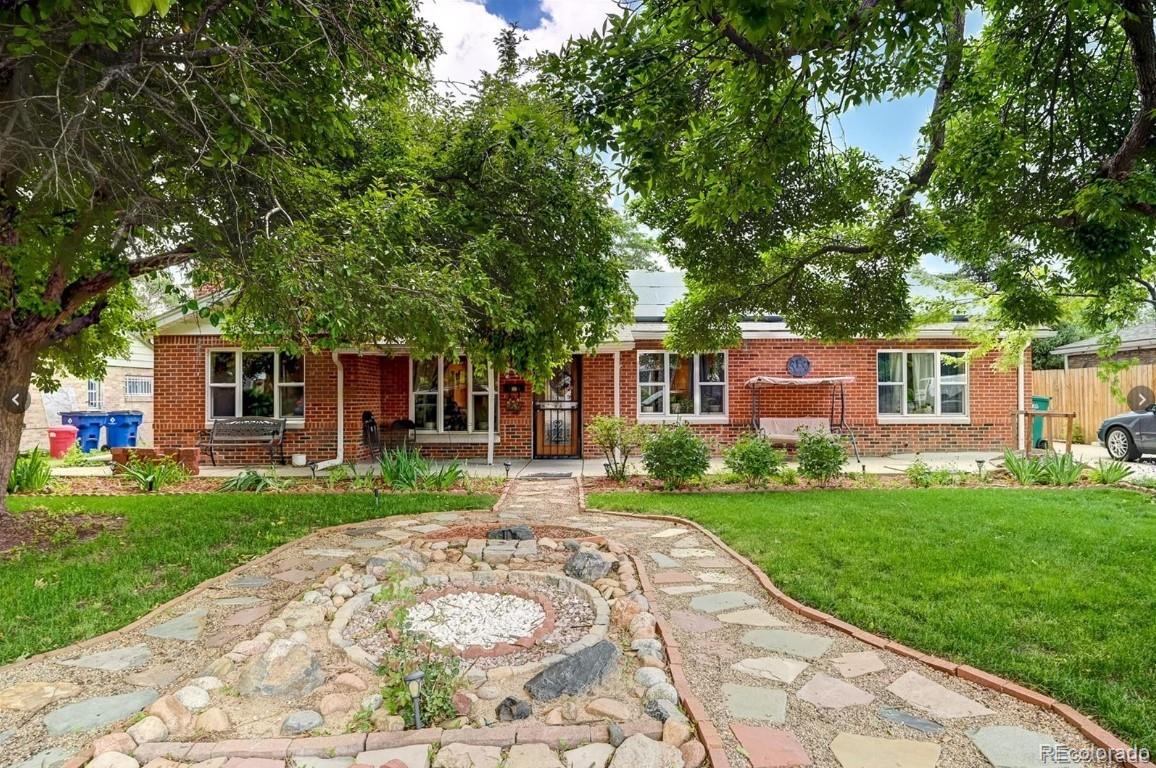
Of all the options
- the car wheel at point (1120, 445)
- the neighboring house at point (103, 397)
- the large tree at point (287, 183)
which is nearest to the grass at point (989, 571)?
the large tree at point (287, 183)

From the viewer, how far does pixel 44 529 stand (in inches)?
250

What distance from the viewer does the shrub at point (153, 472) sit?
9125 millimetres

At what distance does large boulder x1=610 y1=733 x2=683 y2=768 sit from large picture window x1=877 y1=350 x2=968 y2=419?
1270 cm

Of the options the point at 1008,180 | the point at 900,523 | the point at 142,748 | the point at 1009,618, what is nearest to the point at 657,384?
the point at 900,523

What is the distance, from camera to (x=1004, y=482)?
9.47m

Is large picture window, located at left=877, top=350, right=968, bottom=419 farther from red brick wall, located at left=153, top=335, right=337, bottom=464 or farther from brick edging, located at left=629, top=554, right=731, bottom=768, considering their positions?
red brick wall, located at left=153, top=335, right=337, bottom=464

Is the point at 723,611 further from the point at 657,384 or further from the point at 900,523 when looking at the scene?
the point at 657,384

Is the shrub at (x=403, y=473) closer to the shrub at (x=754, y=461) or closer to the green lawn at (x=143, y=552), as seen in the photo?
the green lawn at (x=143, y=552)

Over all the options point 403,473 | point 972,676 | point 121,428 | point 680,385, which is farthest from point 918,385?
point 121,428

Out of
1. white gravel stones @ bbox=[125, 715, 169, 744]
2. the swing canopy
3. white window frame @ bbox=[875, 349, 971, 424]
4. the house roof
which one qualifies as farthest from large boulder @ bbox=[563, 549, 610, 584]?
the house roof

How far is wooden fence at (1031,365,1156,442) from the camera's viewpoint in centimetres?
1527

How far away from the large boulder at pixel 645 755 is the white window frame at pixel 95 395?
2064cm

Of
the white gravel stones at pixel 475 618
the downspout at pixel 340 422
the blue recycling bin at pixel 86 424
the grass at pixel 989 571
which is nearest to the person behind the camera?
the grass at pixel 989 571

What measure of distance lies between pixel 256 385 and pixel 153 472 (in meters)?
3.51
